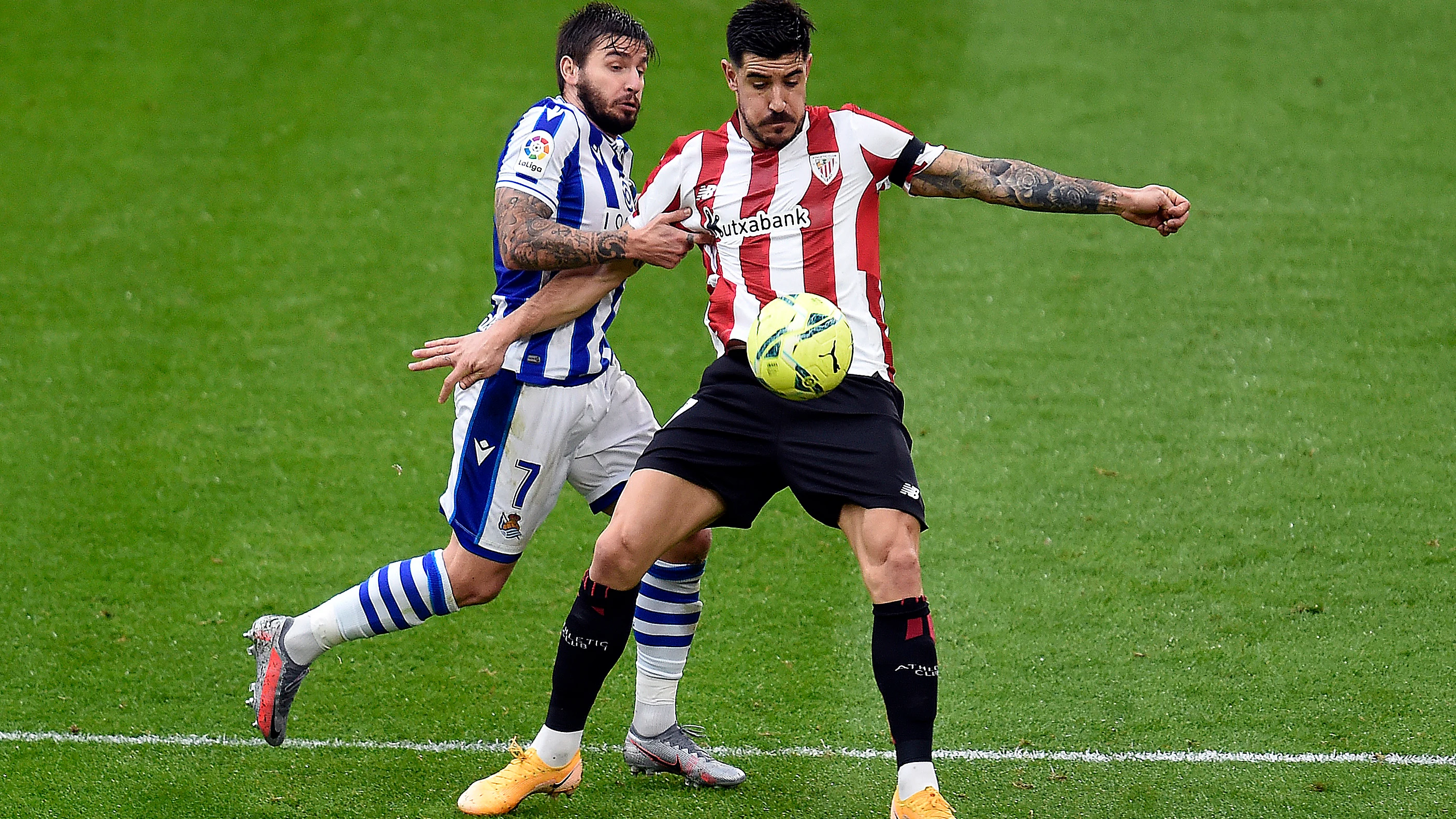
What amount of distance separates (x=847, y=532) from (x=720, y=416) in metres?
0.50

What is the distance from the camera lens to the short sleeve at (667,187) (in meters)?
4.35

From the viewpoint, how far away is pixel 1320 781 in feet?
14.1

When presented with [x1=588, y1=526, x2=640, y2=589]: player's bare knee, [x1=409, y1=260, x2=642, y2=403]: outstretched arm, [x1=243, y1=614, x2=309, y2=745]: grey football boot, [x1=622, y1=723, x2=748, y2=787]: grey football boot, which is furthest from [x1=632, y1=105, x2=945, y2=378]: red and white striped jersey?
[x1=243, y1=614, x2=309, y2=745]: grey football boot

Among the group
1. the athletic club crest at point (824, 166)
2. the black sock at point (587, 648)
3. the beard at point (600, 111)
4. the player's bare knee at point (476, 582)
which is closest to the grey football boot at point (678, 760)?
the black sock at point (587, 648)

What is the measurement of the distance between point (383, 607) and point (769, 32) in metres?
2.10

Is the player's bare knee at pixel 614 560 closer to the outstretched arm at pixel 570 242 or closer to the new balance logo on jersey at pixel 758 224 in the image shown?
the outstretched arm at pixel 570 242

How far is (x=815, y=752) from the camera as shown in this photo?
15.2ft

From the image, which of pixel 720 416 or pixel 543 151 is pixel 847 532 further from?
pixel 543 151

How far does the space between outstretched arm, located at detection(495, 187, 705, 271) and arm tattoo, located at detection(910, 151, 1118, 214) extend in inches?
30.1

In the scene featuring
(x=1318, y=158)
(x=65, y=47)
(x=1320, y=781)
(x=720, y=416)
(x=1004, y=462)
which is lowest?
(x=1320, y=781)

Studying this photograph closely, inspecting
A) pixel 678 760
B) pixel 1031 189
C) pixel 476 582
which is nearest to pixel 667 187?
pixel 1031 189

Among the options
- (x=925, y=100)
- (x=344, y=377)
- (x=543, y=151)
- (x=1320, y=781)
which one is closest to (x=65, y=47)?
(x=344, y=377)

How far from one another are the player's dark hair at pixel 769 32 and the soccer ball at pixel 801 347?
2.37 ft

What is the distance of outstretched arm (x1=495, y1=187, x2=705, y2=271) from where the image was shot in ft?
13.4
